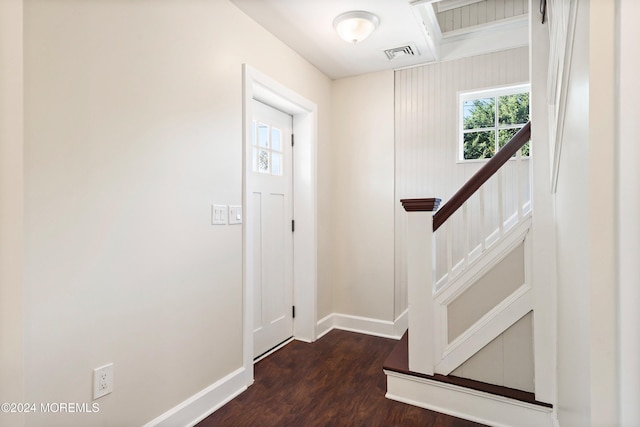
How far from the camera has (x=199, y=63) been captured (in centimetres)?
186

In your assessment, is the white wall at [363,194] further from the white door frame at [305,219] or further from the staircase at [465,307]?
the staircase at [465,307]

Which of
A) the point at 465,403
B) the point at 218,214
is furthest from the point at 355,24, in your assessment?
the point at 465,403

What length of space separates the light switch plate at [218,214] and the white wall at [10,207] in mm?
1144

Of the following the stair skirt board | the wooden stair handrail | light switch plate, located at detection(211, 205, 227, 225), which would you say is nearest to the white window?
the wooden stair handrail

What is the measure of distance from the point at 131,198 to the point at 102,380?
779 mm

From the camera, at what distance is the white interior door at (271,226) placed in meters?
2.63

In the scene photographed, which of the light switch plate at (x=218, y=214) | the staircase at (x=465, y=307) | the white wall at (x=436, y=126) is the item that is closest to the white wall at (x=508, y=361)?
the staircase at (x=465, y=307)

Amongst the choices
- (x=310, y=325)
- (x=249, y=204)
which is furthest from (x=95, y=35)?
(x=310, y=325)

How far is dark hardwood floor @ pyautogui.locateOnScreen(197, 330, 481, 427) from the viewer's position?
1809 mm

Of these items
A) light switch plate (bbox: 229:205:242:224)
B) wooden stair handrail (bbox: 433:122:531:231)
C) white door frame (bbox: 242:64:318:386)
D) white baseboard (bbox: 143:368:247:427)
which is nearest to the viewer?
white baseboard (bbox: 143:368:247:427)

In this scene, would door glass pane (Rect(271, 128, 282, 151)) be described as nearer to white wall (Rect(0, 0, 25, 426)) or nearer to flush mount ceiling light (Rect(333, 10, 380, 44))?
flush mount ceiling light (Rect(333, 10, 380, 44))

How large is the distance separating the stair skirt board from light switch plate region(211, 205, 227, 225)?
4.43 ft

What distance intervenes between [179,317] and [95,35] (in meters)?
1.34

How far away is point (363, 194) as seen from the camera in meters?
3.22
